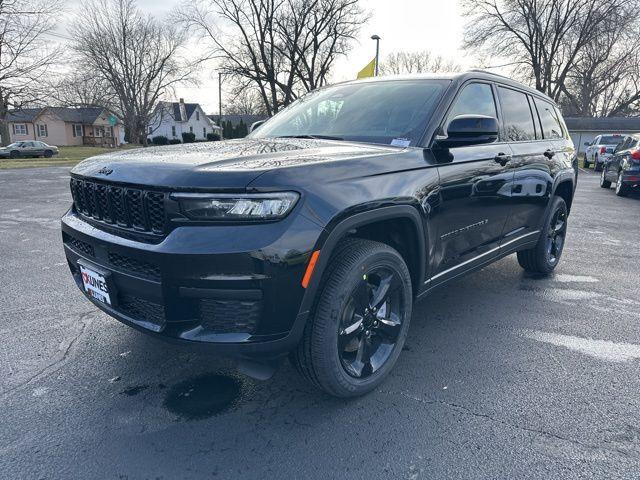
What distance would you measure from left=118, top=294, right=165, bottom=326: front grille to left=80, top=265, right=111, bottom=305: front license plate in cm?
11

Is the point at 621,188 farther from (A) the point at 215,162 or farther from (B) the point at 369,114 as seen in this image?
(A) the point at 215,162

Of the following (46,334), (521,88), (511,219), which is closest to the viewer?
(46,334)

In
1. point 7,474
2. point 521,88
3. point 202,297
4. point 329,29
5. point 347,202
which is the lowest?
point 7,474

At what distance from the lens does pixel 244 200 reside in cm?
195

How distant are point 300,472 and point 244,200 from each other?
1.23 metres

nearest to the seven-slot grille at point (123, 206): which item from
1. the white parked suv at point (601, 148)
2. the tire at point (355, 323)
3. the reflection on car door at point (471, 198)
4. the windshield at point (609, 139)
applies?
the tire at point (355, 323)

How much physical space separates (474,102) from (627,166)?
10.3m

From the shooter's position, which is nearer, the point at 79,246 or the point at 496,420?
the point at 496,420

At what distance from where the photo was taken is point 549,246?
480 cm

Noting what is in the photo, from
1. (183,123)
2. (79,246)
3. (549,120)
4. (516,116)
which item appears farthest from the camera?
(183,123)

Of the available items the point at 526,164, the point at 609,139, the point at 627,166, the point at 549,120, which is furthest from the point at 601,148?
the point at 526,164

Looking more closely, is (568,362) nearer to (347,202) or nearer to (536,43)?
(347,202)

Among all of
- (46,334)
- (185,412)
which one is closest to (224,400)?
(185,412)

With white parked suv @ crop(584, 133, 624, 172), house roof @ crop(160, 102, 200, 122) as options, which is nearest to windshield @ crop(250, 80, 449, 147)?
white parked suv @ crop(584, 133, 624, 172)
